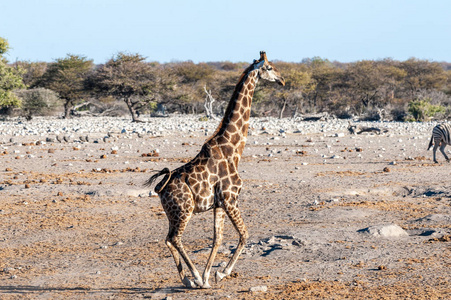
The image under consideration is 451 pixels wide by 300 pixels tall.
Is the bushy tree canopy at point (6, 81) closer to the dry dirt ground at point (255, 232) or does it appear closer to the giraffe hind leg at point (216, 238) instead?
the dry dirt ground at point (255, 232)

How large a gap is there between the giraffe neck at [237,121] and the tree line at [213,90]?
3318 cm

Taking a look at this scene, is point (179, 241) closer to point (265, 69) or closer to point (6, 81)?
point (265, 69)

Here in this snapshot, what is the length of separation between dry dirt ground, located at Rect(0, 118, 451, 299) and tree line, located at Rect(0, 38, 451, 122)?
23978 millimetres

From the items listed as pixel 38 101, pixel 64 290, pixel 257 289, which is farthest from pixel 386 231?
pixel 38 101

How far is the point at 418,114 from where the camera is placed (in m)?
40.0

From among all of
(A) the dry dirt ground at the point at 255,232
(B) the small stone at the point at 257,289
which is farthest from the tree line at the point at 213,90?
(B) the small stone at the point at 257,289

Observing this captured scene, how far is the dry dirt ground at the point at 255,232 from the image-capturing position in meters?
6.61

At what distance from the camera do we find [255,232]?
9250mm

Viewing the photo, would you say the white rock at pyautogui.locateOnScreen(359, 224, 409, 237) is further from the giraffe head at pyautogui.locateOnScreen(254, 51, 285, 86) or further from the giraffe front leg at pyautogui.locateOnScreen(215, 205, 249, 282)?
the giraffe head at pyautogui.locateOnScreen(254, 51, 285, 86)

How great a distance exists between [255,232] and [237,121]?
2875 millimetres

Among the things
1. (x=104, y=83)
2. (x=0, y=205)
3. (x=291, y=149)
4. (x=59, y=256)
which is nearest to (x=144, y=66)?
(x=104, y=83)

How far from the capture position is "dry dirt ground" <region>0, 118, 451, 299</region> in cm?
661

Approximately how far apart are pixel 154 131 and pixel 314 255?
68.0 ft

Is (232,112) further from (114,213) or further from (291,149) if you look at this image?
(291,149)
